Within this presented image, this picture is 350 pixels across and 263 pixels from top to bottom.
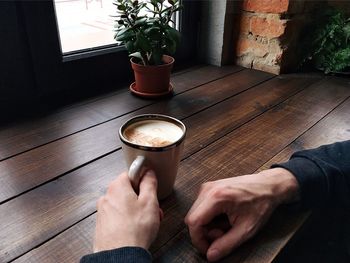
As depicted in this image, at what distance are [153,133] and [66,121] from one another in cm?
42

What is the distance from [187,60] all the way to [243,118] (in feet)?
1.94

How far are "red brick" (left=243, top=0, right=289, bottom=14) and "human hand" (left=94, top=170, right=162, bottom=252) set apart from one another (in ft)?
3.41

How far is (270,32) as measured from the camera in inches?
51.8

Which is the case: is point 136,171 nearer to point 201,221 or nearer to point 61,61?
point 201,221

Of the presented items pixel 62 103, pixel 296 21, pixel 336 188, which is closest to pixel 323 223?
pixel 336 188

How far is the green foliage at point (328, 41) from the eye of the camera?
1301 millimetres

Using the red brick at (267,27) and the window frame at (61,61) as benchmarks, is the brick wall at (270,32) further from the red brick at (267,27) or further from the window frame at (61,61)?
the window frame at (61,61)

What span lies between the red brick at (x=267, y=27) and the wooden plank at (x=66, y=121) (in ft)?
1.27

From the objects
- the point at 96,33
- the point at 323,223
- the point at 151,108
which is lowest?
the point at 323,223

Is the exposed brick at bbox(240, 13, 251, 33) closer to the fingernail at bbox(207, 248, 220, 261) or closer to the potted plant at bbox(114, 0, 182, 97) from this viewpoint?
the potted plant at bbox(114, 0, 182, 97)

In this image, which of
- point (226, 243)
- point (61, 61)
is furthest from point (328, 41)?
point (226, 243)

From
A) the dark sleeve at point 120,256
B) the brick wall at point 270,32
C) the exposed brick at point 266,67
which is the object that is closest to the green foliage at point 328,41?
the brick wall at point 270,32

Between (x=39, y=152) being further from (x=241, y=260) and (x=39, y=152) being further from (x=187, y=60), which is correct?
(x=187, y=60)

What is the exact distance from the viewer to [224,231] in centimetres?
51
